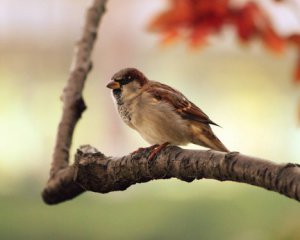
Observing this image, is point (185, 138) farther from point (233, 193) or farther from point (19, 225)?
point (233, 193)

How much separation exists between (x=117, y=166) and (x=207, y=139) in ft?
1.01

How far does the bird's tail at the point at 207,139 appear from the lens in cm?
134

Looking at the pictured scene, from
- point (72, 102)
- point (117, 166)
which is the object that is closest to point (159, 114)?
point (72, 102)

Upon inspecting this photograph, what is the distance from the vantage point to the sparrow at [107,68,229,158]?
1.35 metres

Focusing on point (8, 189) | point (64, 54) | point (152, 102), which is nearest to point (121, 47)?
point (64, 54)

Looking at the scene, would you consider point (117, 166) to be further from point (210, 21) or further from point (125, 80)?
point (210, 21)

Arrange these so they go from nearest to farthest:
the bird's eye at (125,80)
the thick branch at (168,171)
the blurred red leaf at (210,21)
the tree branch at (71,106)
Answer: the thick branch at (168,171)
the tree branch at (71,106)
the bird's eye at (125,80)
the blurred red leaf at (210,21)

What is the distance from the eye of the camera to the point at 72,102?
1.26 metres

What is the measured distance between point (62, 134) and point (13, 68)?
428cm

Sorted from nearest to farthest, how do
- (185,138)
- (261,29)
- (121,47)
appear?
(185,138), (261,29), (121,47)

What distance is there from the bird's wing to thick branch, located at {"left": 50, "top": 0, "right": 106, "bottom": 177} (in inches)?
6.6

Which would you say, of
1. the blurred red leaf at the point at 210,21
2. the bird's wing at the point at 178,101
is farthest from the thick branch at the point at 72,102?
the blurred red leaf at the point at 210,21

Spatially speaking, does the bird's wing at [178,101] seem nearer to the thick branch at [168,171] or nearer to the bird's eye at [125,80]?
the bird's eye at [125,80]

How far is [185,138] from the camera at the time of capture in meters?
1.36
